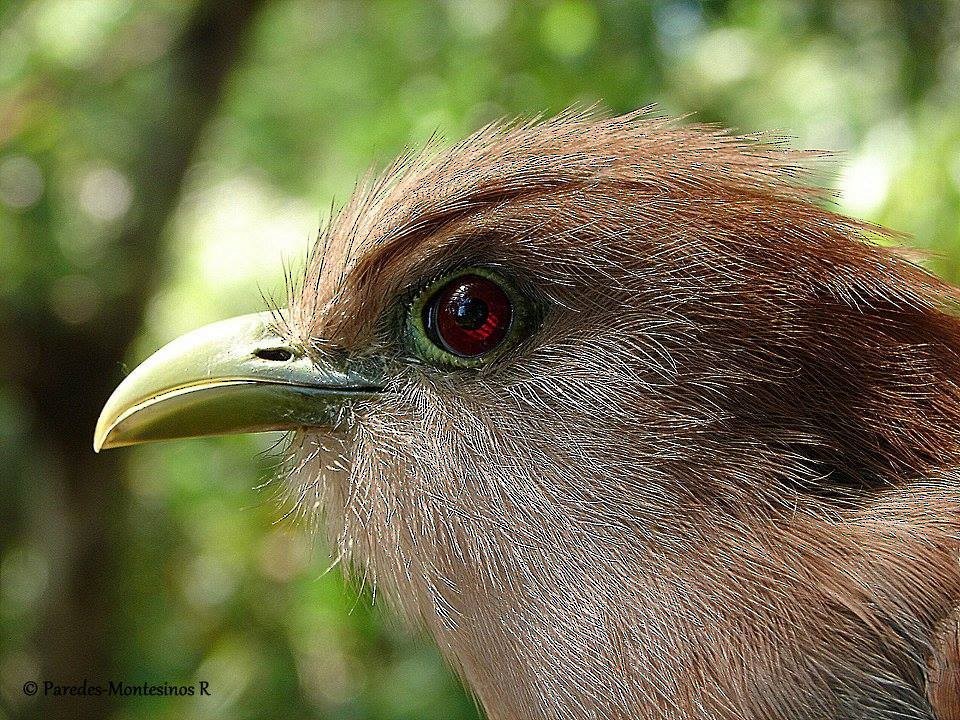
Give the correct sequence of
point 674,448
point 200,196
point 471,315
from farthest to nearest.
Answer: point 200,196
point 471,315
point 674,448

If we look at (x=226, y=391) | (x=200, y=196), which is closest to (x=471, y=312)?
(x=226, y=391)

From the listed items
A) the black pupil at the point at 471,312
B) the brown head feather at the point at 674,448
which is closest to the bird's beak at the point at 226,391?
the brown head feather at the point at 674,448

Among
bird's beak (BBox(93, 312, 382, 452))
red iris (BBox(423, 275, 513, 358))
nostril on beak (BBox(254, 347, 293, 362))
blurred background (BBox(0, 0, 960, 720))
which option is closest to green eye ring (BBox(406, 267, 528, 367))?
red iris (BBox(423, 275, 513, 358))

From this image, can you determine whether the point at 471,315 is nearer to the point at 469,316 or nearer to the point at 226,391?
the point at 469,316

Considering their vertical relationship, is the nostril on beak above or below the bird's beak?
above

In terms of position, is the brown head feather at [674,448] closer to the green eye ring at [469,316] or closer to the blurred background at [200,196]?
the green eye ring at [469,316]

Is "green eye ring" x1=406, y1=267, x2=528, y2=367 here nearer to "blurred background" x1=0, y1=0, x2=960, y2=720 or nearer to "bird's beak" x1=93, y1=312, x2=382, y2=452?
"bird's beak" x1=93, y1=312, x2=382, y2=452

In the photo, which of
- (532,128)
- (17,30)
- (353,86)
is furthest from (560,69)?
(353,86)
